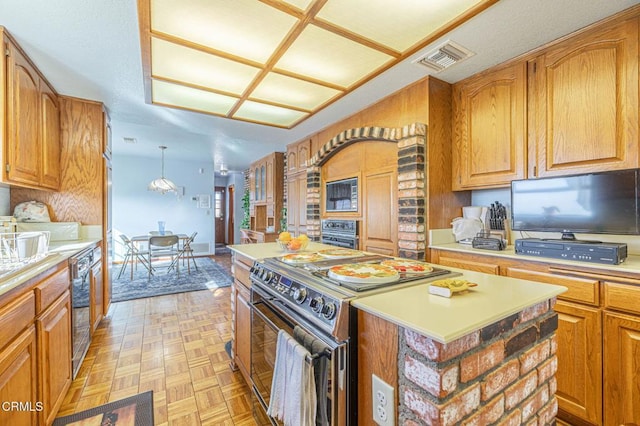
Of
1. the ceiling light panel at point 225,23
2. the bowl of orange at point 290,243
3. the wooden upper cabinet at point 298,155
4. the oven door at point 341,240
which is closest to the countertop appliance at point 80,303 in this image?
the bowl of orange at point 290,243

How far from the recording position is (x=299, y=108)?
2945mm

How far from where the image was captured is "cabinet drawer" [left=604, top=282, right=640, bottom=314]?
1.34m

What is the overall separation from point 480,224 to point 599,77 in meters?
1.19

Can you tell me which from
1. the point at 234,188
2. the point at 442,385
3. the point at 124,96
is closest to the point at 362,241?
the point at 442,385

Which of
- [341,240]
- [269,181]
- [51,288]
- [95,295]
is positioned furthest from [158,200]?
[51,288]

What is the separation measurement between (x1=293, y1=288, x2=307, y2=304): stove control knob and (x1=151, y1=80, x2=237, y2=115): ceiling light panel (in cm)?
213

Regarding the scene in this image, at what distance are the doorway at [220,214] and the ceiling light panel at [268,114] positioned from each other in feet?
20.9

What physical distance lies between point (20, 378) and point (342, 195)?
2.92 m

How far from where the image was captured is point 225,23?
1622 mm

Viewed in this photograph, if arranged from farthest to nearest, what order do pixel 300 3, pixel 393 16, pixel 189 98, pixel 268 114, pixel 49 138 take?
pixel 268 114 < pixel 189 98 < pixel 49 138 < pixel 393 16 < pixel 300 3

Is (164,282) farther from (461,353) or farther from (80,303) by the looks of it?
(461,353)

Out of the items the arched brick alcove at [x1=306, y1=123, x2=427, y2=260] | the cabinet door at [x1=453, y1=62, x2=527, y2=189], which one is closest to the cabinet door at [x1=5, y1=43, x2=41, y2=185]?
the arched brick alcove at [x1=306, y1=123, x2=427, y2=260]

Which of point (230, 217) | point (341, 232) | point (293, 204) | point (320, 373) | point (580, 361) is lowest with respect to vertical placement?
point (580, 361)

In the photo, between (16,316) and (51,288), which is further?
(51,288)
